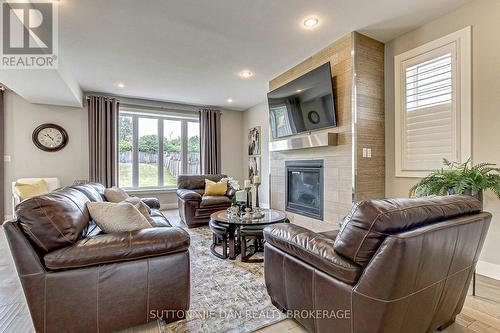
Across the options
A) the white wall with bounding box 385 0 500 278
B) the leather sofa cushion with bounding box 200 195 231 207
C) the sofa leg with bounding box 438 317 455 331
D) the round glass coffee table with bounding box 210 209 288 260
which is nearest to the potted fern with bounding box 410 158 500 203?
the white wall with bounding box 385 0 500 278

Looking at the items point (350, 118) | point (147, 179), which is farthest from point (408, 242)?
point (147, 179)

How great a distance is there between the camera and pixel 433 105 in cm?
270

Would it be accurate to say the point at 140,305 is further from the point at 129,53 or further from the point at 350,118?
the point at 129,53

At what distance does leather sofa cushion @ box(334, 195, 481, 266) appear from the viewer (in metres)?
1.09

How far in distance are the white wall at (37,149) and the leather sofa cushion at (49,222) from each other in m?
4.29

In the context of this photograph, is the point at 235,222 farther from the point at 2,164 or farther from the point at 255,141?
the point at 2,164

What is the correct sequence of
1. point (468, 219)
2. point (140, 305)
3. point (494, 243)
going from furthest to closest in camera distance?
point (494, 243)
point (140, 305)
point (468, 219)

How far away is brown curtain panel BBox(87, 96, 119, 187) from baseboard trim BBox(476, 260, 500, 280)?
19.3 ft

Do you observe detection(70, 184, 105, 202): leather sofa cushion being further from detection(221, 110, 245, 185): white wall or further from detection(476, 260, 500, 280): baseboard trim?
detection(221, 110, 245, 185): white wall

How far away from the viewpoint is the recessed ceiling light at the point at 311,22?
2647 mm

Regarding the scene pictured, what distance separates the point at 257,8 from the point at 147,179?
4.67 m

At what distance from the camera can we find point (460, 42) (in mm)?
2475

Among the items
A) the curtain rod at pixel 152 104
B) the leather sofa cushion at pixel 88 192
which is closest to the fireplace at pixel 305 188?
the leather sofa cushion at pixel 88 192

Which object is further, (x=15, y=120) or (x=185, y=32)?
(x=15, y=120)
